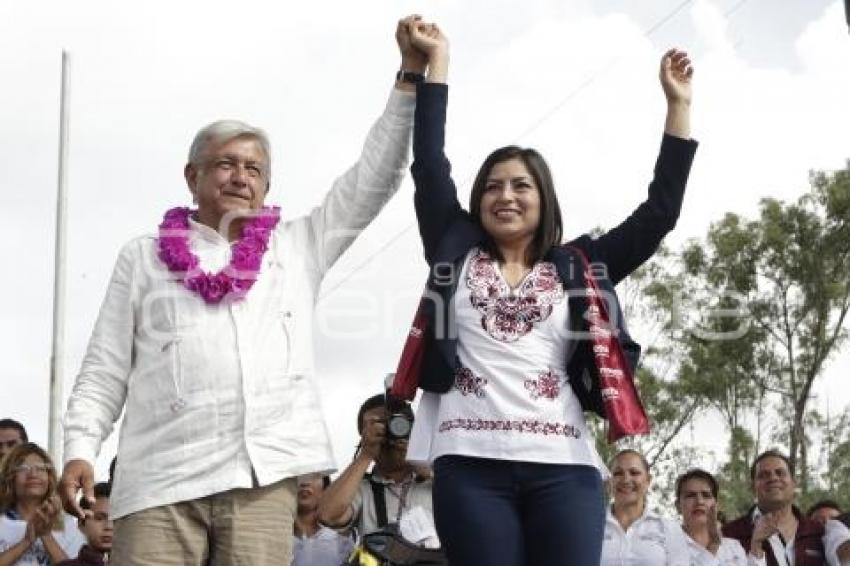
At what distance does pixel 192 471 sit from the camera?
3.84 m

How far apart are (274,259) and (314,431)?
53 centimetres

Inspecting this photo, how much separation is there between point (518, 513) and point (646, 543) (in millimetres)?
3865

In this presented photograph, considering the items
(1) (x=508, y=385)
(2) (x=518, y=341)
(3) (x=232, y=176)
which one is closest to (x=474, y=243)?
(2) (x=518, y=341)

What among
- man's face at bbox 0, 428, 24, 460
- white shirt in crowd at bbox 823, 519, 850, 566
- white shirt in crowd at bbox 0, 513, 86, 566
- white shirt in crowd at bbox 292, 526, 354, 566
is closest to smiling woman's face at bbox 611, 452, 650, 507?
white shirt in crowd at bbox 823, 519, 850, 566

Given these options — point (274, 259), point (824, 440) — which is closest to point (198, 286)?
point (274, 259)

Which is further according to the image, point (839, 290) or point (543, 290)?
point (839, 290)

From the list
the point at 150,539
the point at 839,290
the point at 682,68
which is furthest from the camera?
the point at 839,290

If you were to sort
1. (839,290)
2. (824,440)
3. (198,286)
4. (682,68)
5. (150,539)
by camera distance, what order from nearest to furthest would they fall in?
(150,539) → (198,286) → (682,68) → (839,290) → (824,440)

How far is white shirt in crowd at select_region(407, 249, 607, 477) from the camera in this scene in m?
3.77

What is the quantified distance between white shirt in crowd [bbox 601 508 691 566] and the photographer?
1.63m

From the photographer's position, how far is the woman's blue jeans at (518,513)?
370cm

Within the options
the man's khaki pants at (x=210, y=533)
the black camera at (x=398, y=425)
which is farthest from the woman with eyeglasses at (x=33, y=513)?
the man's khaki pants at (x=210, y=533)

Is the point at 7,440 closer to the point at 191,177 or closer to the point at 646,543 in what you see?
the point at 646,543

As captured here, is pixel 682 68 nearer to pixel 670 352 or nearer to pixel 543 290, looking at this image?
pixel 543 290
